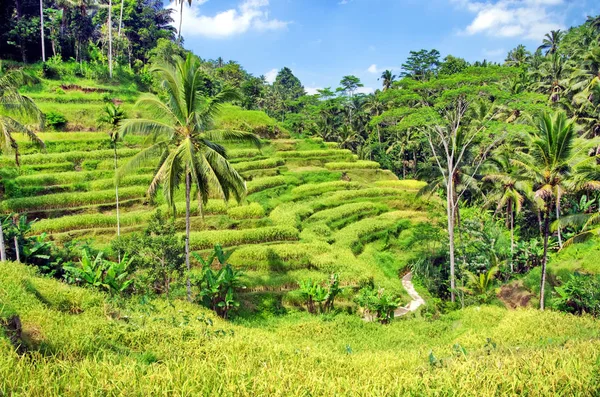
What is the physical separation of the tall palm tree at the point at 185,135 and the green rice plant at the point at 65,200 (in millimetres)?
7846

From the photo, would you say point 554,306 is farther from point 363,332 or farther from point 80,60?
point 80,60

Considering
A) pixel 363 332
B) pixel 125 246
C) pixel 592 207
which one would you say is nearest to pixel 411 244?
pixel 363 332

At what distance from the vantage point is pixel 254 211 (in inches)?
770

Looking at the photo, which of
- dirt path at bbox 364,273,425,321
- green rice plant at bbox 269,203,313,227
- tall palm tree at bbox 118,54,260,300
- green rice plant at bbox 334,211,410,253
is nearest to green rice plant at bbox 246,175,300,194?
green rice plant at bbox 269,203,313,227

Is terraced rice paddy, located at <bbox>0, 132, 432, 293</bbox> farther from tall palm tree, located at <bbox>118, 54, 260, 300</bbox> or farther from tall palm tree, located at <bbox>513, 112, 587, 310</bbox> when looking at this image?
tall palm tree, located at <bbox>513, 112, 587, 310</bbox>

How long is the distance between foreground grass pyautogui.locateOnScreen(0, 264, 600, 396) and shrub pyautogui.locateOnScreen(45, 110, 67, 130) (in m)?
19.4

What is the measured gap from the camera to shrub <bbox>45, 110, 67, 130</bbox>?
25.1 m

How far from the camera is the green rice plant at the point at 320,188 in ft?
83.3

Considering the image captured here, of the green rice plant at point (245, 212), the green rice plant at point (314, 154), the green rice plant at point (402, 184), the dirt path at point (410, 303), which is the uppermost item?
the green rice plant at point (314, 154)

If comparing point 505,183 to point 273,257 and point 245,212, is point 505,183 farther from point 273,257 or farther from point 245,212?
point 245,212

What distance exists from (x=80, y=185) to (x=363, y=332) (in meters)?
16.1

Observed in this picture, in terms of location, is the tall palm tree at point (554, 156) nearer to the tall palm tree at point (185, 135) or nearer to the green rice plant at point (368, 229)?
the green rice plant at point (368, 229)

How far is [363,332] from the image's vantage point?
12.9m

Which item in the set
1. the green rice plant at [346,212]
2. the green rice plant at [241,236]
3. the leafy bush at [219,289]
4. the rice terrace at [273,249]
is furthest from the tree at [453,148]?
the leafy bush at [219,289]
